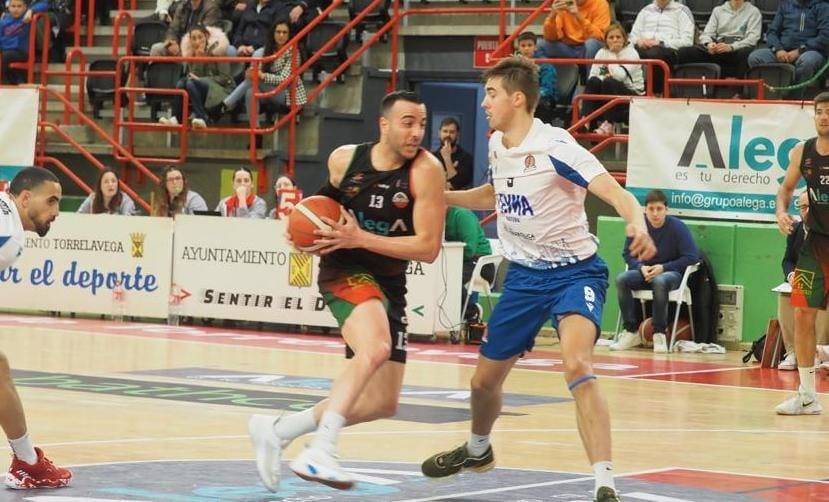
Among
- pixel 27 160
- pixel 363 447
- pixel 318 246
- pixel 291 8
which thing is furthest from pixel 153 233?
pixel 318 246

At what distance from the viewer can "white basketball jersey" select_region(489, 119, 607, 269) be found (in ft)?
25.0

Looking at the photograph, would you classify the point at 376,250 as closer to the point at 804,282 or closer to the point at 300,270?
the point at 804,282

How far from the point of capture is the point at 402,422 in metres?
10.3

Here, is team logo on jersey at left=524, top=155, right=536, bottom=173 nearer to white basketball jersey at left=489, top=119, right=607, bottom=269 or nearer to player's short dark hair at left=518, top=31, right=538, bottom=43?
white basketball jersey at left=489, top=119, right=607, bottom=269

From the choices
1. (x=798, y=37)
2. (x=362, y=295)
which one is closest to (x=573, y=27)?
(x=798, y=37)

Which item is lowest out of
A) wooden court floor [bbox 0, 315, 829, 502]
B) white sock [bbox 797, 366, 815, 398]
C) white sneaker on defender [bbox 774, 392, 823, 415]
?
wooden court floor [bbox 0, 315, 829, 502]

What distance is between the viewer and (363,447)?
9.16 meters

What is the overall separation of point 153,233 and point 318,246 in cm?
1075

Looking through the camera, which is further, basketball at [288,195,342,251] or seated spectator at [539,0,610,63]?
seated spectator at [539,0,610,63]

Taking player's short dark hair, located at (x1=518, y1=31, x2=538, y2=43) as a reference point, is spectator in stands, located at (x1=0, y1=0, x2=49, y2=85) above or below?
above

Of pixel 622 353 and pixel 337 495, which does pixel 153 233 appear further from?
pixel 337 495

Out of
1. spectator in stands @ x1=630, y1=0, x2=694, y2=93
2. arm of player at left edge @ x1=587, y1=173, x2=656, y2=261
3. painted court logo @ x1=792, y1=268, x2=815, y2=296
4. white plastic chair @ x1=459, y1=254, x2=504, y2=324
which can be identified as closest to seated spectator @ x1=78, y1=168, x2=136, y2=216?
white plastic chair @ x1=459, y1=254, x2=504, y2=324

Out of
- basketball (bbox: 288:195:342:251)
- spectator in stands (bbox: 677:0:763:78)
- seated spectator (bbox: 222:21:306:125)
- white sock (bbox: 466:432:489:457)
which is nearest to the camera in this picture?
basketball (bbox: 288:195:342:251)

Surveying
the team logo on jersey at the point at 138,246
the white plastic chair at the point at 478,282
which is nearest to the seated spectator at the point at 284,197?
the team logo on jersey at the point at 138,246
